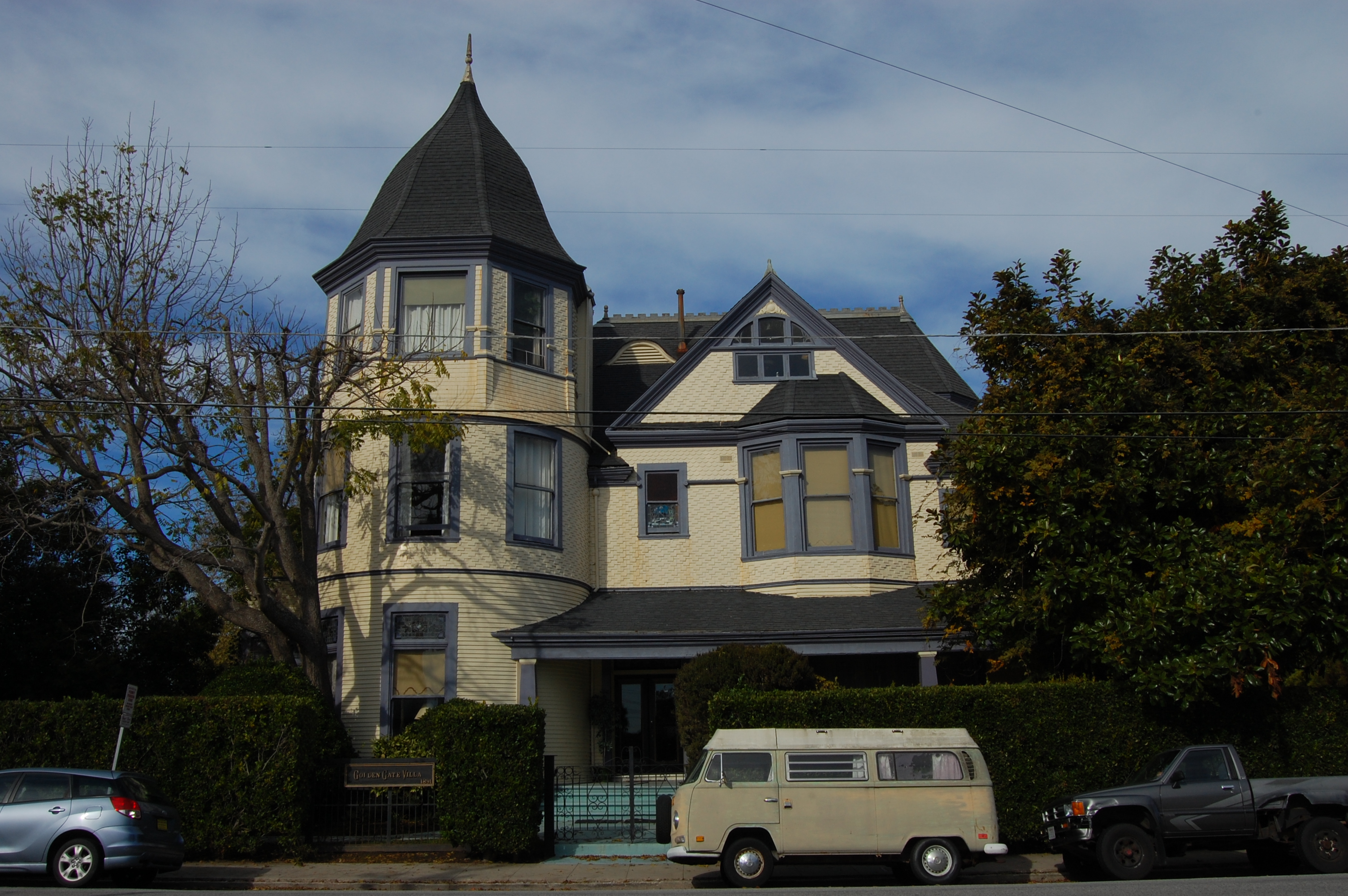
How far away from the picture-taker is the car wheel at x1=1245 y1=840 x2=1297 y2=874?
43.4 ft

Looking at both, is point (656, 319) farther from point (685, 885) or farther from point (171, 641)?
point (685, 885)

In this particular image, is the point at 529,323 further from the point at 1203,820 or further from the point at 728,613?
the point at 1203,820

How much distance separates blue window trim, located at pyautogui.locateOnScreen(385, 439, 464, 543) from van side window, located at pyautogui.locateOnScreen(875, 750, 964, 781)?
8774 millimetres

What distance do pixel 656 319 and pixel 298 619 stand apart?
43.3ft

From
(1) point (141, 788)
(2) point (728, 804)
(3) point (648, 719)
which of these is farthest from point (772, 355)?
(1) point (141, 788)

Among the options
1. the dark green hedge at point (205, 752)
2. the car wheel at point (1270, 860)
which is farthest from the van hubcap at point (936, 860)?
the dark green hedge at point (205, 752)

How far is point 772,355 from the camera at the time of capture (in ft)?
74.6

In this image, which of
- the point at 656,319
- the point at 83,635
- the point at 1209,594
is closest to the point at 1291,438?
the point at 1209,594

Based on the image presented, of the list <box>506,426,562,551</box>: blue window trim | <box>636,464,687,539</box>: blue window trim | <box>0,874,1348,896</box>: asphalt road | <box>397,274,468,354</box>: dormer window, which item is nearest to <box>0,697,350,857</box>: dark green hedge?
<box>0,874,1348,896</box>: asphalt road

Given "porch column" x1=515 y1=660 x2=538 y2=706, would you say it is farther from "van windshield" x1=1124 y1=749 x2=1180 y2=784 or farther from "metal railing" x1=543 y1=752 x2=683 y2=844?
"van windshield" x1=1124 y1=749 x2=1180 y2=784

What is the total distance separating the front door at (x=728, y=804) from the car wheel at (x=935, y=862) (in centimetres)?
159

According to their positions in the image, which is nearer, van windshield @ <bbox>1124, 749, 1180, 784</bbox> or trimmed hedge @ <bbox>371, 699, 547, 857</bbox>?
van windshield @ <bbox>1124, 749, 1180, 784</bbox>

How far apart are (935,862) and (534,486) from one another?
994cm

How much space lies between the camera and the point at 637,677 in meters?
20.8
